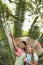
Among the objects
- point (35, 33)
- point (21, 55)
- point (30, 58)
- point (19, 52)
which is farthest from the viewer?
point (35, 33)

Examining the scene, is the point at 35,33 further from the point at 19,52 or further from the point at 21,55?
the point at 21,55

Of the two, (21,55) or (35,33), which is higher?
(21,55)

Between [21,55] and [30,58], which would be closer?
[30,58]

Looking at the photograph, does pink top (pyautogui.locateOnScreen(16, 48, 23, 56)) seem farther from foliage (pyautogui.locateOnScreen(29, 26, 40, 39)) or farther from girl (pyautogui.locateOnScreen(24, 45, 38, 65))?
foliage (pyautogui.locateOnScreen(29, 26, 40, 39))

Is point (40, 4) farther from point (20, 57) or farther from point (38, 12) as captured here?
point (20, 57)

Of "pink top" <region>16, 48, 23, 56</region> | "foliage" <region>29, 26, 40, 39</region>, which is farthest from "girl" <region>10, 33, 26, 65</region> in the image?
"foliage" <region>29, 26, 40, 39</region>

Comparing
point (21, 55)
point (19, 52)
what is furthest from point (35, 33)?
point (21, 55)

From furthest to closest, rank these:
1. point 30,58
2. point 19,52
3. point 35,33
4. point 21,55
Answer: point 35,33 < point 19,52 < point 21,55 < point 30,58

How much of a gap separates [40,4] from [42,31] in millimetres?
1073

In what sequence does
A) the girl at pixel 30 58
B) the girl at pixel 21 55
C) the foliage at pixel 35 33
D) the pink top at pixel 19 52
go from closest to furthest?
the girl at pixel 30 58, the girl at pixel 21 55, the pink top at pixel 19 52, the foliage at pixel 35 33

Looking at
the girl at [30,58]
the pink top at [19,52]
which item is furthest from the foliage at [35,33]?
the girl at [30,58]

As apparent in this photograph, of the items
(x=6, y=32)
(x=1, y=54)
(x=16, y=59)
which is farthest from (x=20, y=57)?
(x=1, y=54)

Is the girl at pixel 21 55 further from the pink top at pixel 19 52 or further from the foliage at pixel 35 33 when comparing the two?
the foliage at pixel 35 33

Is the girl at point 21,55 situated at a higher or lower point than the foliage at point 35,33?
higher
